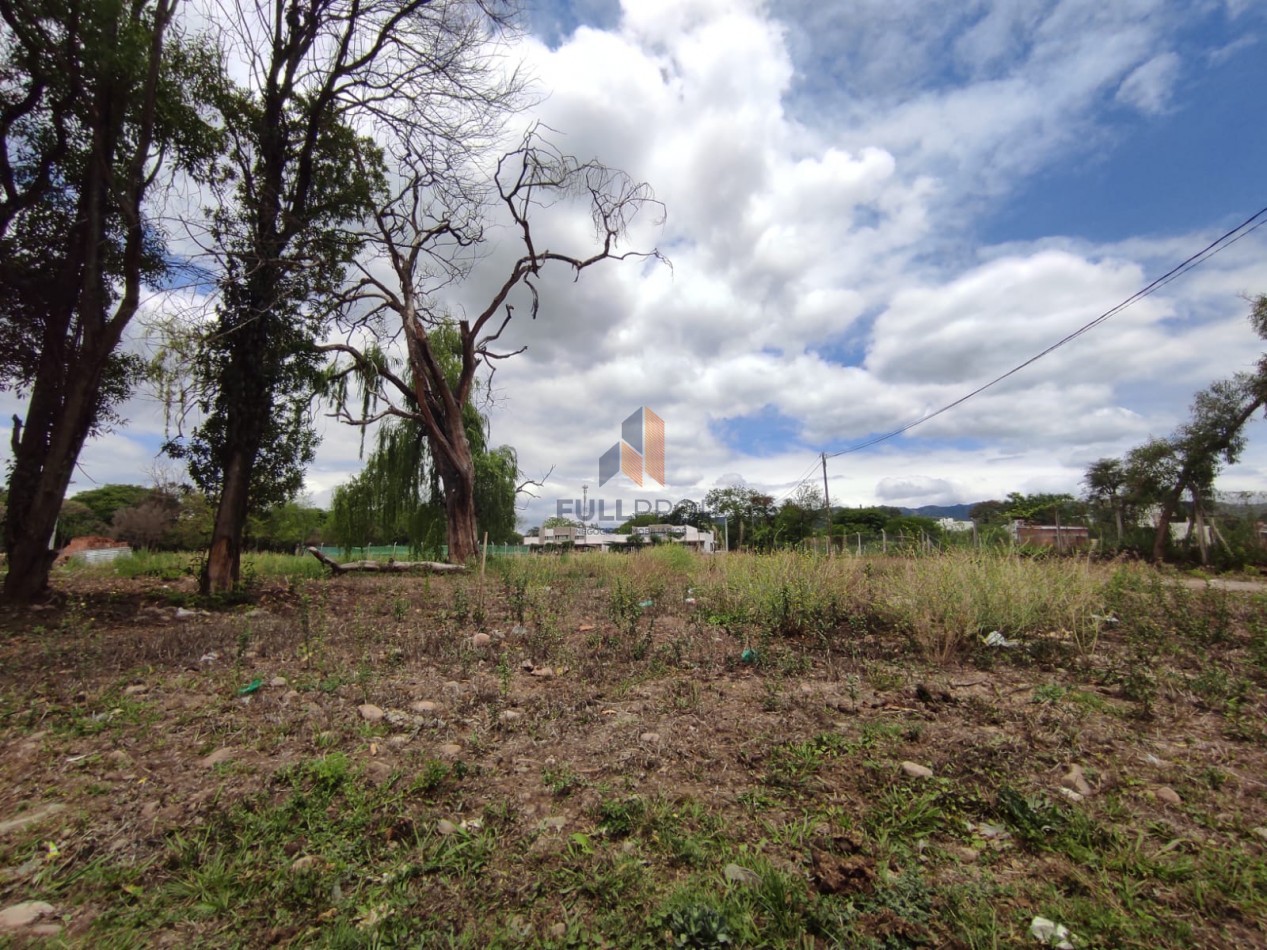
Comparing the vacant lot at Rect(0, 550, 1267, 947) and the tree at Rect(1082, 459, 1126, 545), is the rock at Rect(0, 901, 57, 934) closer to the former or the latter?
the vacant lot at Rect(0, 550, 1267, 947)

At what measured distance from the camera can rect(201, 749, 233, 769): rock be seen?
238 centimetres

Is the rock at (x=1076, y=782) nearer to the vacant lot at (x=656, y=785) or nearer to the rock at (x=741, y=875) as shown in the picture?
the vacant lot at (x=656, y=785)

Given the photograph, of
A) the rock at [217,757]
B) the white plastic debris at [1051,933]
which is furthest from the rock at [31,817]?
the white plastic debris at [1051,933]

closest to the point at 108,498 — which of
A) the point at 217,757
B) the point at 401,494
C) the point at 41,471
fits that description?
the point at 401,494

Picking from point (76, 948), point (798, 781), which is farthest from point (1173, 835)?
point (76, 948)

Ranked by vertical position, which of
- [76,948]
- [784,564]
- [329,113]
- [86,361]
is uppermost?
[329,113]

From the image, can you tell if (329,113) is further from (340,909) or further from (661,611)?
(340,909)

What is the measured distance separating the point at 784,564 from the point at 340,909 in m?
4.67

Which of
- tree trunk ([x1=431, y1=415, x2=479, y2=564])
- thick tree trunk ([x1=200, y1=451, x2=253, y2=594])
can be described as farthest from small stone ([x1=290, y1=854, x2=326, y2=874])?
tree trunk ([x1=431, y1=415, x2=479, y2=564])

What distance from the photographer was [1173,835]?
1.86 meters

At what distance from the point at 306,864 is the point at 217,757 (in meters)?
1.00

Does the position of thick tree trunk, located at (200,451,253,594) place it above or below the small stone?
above

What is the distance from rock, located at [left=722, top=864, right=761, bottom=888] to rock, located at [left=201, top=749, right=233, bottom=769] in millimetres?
2028

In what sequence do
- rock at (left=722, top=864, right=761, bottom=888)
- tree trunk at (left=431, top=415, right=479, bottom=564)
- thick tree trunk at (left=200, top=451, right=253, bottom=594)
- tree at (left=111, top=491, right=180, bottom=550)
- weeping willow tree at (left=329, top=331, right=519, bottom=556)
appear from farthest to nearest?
1. tree at (left=111, top=491, right=180, bottom=550)
2. weeping willow tree at (left=329, top=331, right=519, bottom=556)
3. tree trunk at (left=431, top=415, right=479, bottom=564)
4. thick tree trunk at (left=200, top=451, right=253, bottom=594)
5. rock at (left=722, top=864, right=761, bottom=888)
